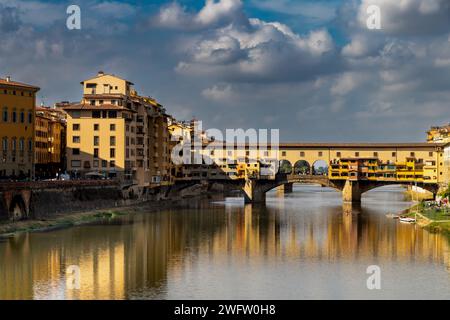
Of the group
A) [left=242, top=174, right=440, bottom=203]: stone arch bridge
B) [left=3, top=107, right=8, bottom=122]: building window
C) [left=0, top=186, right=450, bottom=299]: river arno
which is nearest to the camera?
[left=0, top=186, right=450, bottom=299]: river arno

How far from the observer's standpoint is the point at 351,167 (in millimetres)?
83438

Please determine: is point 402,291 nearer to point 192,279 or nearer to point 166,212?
point 192,279

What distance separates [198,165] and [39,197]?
137ft

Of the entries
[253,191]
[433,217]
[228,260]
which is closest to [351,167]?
[253,191]

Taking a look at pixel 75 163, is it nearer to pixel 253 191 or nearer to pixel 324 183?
pixel 253 191

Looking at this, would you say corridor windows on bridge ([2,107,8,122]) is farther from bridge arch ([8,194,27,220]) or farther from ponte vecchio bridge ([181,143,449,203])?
ponte vecchio bridge ([181,143,449,203])

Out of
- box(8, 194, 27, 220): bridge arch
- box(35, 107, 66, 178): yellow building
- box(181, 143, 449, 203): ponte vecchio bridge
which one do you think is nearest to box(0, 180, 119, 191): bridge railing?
box(8, 194, 27, 220): bridge arch

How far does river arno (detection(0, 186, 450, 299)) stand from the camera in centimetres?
2881

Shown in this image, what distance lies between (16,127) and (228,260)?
92.9 ft

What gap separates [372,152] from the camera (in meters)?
90.2

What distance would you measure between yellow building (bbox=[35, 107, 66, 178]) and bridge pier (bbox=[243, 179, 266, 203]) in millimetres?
20611

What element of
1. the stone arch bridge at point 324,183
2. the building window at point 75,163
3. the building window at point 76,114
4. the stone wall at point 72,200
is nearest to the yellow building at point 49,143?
the building window at point 75,163

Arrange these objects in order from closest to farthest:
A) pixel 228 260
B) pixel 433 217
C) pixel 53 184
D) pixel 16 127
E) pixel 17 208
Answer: pixel 228 260
pixel 17 208
pixel 433 217
pixel 53 184
pixel 16 127

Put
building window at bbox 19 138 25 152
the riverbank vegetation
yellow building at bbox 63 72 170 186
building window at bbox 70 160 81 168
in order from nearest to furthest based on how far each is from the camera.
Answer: the riverbank vegetation → building window at bbox 19 138 25 152 → yellow building at bbox 63 72 170 186 → building window at bbox 70 160 81 168
